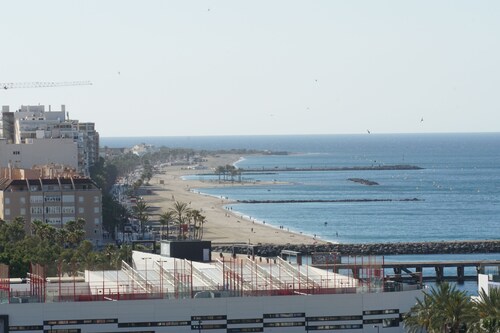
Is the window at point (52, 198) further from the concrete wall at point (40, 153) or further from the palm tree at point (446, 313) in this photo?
the palm tree at point (446, 313)

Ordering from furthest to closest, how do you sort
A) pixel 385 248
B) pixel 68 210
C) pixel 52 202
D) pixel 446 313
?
pixel 385 248
pixel 52 202
pixel 68 210
pixel 446 313

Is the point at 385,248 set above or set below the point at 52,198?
below

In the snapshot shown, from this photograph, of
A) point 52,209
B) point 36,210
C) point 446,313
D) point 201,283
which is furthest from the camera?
point 52,209

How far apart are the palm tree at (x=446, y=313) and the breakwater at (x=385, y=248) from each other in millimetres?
86203

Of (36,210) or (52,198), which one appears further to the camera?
(52,198)

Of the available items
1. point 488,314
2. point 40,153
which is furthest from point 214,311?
point 40,153

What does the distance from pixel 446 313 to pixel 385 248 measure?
9196 centimetres

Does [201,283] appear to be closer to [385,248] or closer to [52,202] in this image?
[52,202]

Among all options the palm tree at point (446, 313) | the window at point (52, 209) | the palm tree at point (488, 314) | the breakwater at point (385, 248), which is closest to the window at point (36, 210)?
the window at point (52, 209)

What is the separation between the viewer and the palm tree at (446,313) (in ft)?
209

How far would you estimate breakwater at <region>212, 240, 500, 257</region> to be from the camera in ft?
503

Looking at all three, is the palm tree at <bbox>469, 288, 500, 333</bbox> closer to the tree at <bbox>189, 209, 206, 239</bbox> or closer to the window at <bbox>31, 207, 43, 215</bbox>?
the window at <bbox>31, 207, 43, 215</bbox>

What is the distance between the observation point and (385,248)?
155625 millimetres

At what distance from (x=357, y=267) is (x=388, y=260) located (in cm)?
6613
